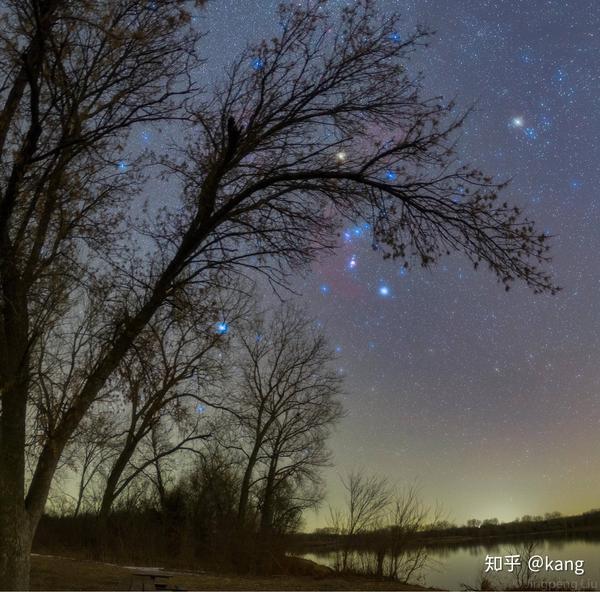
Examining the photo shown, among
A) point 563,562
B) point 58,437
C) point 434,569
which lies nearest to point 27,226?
point 58,437

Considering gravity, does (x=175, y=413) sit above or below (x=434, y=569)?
above

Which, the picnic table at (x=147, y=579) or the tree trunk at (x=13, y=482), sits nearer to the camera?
the tree trunk at (x=13, y=482)

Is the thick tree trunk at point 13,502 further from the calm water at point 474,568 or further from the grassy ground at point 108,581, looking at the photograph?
the calm water at point 474,568

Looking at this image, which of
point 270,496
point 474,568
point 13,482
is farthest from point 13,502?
point 270,496

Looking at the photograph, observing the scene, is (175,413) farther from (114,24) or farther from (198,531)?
(198,531)

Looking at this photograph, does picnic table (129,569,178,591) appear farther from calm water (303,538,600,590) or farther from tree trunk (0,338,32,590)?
calm water (303,538,600,590)

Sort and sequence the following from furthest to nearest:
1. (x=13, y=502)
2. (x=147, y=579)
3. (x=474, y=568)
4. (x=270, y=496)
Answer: (x=270, y=496), (x=474, y=568), (x=147, y=579), (x=13, y=502)

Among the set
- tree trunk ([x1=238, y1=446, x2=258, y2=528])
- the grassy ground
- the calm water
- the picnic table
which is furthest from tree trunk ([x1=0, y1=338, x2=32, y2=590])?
tree trunk ([x1=238, y1=446, x2=258, y2=528])

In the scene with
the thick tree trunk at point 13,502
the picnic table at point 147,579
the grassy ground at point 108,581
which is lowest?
the grassy ground at point 108,581

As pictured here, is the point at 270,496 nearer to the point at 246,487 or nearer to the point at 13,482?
the point at 246,487

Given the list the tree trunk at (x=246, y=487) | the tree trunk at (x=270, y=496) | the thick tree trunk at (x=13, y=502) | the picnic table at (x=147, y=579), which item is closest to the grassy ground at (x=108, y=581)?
the picnic table at (x=147, y=579)

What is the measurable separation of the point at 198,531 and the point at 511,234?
2128 cm

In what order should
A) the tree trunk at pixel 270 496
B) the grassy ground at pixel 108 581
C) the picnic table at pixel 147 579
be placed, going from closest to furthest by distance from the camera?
1. the picnic table at pixel 147 579
2. the grassy ground at pixel 108 581
3. the tree trunk at pixel 270 496

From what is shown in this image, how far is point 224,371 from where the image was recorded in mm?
24500
